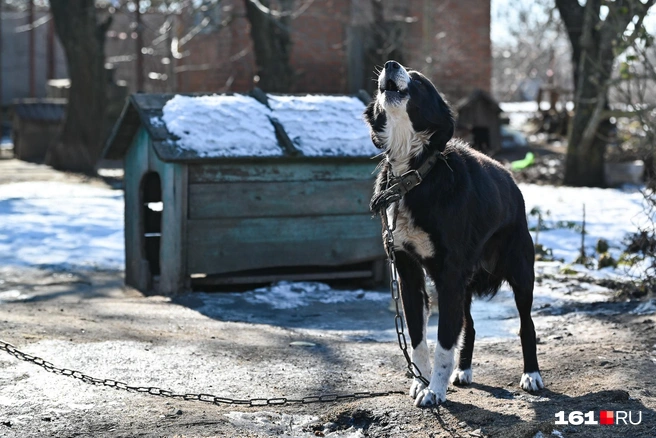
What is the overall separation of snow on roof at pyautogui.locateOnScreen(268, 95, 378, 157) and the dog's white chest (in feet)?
11.5

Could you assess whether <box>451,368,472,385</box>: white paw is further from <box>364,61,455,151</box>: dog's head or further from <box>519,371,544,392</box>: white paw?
<box>364,61,455,151</box>: dog's head

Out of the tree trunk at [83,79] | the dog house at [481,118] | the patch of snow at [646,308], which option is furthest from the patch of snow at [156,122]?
the tree trunk at [83,79]

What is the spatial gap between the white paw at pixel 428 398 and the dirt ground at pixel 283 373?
0.15ft

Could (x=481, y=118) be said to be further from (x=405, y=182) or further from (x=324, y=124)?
(x=405, y=182)

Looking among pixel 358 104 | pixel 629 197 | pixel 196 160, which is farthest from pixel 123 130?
pixel 629 197

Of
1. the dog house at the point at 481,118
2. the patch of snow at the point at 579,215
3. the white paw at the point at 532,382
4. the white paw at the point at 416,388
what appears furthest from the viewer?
the dog house at the point at 481,118

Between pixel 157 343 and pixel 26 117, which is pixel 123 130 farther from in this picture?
pixel 26 117

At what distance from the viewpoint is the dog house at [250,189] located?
313 inches

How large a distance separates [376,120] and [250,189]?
3.42m

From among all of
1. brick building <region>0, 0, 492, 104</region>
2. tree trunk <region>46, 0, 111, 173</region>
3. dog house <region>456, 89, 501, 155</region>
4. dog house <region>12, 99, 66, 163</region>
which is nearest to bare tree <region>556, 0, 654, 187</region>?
dog house <region>456, 89, 501, 155</region>

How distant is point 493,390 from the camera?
16.2 ft

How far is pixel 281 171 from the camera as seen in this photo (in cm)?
817

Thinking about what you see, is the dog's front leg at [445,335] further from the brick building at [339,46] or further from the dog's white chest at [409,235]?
the brick building at [339,46]

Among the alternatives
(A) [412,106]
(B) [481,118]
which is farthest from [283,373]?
(B) [481,118]
